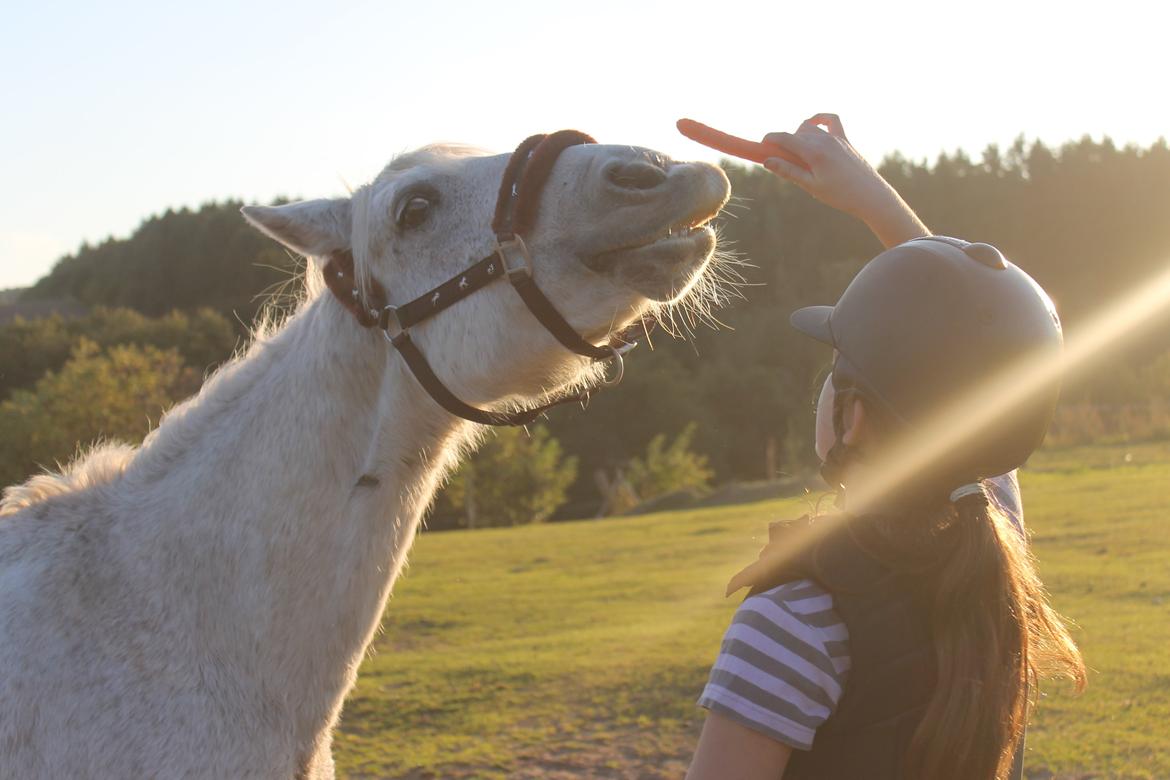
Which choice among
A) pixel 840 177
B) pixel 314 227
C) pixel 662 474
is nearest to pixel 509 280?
pixel 314 227

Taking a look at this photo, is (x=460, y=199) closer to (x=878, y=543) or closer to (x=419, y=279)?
(x=419, y=279)

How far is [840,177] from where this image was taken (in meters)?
2.60

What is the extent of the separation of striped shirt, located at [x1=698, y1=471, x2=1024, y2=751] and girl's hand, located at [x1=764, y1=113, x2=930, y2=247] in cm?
118

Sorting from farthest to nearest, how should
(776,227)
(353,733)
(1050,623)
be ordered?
(776,227)
(353,733)
(1050,623)

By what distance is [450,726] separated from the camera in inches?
229

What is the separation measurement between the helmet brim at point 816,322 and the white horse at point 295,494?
36 centimetres

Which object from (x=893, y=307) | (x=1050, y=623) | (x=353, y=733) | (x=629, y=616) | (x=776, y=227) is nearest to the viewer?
(x=893, y=307)

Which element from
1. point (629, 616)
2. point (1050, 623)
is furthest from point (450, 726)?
point (1050, 623)

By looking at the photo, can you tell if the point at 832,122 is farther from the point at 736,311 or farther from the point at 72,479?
the point at 736,311

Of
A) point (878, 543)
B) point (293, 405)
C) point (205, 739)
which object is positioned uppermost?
point (293, 405)

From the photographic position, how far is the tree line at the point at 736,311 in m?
26.4

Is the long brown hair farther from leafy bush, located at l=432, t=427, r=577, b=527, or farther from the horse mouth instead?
leafy bush, located at l=432, t=427, r=577, b=527

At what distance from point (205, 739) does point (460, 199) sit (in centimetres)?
146

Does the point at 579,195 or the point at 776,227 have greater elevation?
the point at 776,227
